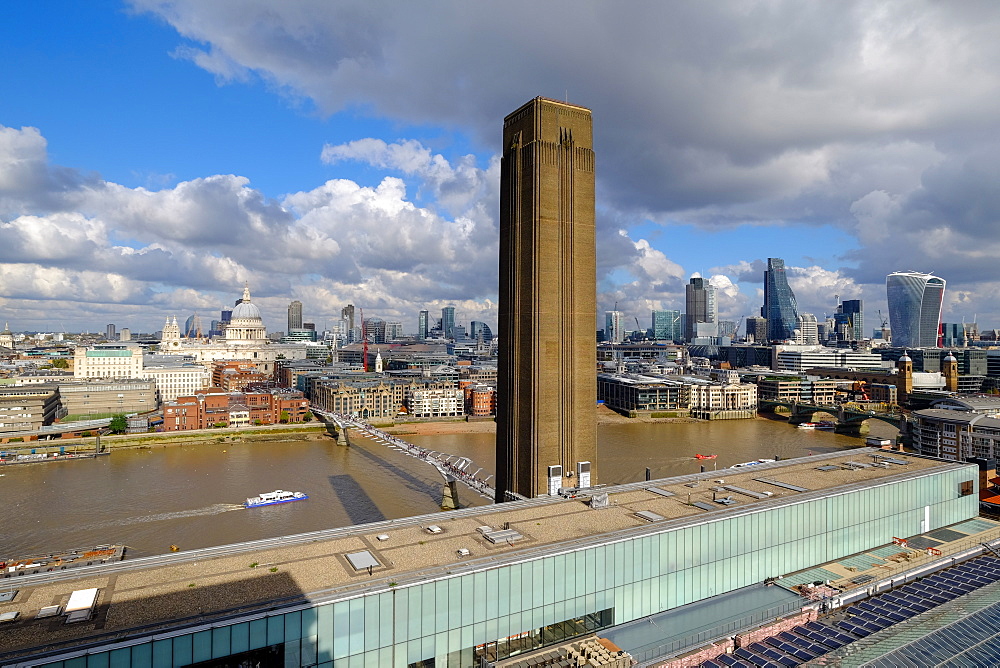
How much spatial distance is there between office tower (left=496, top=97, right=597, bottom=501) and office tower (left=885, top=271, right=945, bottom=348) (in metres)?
155

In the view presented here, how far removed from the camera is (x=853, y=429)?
66500mm

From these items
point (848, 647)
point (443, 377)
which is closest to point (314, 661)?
point (848, 647)

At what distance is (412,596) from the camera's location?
13.0 metres

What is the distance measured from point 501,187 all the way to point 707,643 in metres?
20.9

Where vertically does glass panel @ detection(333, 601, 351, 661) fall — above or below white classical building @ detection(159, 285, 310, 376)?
below

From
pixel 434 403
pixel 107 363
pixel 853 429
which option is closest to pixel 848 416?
pixel 853 429

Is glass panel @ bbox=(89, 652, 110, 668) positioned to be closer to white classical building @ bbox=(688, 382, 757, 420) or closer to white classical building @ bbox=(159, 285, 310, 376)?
white classical building @ bbox=(688, 382, 757, 420)

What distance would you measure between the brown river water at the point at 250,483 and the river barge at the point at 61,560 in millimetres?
1009

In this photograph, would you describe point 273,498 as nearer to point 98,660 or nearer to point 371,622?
point 371,622

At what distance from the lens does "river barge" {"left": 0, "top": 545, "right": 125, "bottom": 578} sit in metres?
23.8

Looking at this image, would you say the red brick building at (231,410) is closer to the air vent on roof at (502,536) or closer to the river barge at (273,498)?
the river barge at (273,498)

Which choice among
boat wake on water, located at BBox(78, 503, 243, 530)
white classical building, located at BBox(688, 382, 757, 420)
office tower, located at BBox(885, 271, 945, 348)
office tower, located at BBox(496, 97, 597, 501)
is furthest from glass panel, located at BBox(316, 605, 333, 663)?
office tower, located at BBox(885, 271, 945, 348)

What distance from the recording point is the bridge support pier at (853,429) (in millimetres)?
66188

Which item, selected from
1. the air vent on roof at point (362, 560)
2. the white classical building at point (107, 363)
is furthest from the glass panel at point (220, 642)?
the white classical building at point (107, 363)
